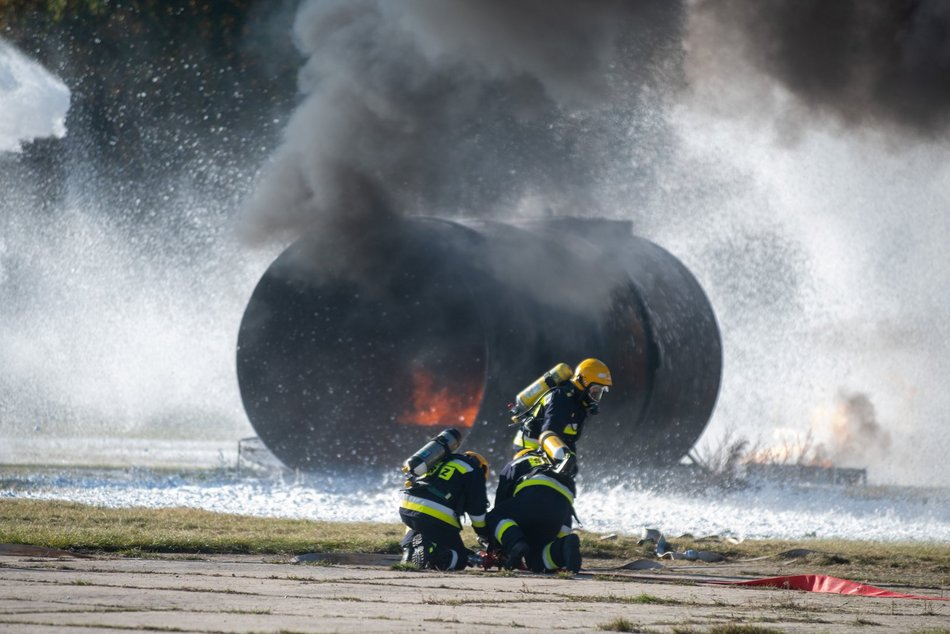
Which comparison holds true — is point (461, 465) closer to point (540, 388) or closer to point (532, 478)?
point (532, 478)

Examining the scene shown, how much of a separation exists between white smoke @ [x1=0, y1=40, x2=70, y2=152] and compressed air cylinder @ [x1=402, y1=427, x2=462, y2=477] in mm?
15936

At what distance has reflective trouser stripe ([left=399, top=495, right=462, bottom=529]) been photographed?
996cm

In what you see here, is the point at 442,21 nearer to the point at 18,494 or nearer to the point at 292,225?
the point at 292,225

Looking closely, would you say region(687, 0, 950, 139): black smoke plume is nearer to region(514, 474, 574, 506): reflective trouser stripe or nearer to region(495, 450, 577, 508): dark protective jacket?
region(495, 450, 577, 508): dark protective jacket

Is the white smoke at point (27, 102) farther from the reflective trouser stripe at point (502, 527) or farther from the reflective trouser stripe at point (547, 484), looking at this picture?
the reflective trouser stripe at point (502, 527)

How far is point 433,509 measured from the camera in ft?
32.7

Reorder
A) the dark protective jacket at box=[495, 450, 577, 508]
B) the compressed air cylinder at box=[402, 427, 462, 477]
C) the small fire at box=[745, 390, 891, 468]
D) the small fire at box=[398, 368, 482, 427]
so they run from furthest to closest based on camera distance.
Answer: the small fire at box=[745, 390, 891, 468]
the small fire at box=[398, 368, 482, 427]
the dark protective jacket at box=[495, 450, 577, 508]
the compressed air cylinder at box=[402, 427, 462, 477]

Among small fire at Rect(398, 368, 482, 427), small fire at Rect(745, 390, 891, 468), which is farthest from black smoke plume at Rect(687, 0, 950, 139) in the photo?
small fire at Rect(745, 390, 891, 468)

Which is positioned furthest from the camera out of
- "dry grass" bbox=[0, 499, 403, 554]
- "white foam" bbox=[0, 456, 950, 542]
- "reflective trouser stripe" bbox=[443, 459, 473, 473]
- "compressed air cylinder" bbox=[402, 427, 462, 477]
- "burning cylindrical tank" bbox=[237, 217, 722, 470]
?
"burning cylindrical tank" bbox=[237, 217, 722, 470]

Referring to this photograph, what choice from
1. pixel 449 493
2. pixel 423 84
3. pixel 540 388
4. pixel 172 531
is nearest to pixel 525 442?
pixel 540 388

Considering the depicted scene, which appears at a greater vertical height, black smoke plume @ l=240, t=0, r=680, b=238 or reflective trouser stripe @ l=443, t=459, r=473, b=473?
black smoke plume @ l=240, t=0, r=680, b=238

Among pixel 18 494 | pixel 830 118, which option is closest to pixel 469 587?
pixel 18 494

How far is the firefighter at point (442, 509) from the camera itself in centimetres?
995

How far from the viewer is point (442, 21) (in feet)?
69.6
